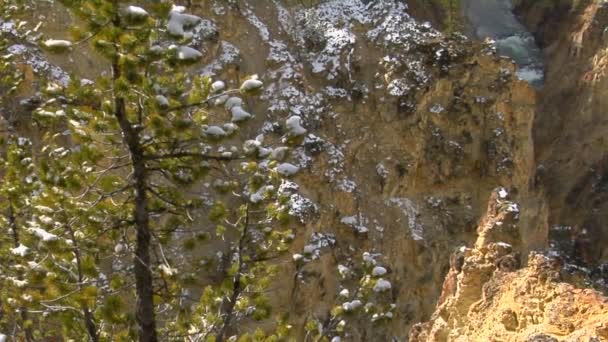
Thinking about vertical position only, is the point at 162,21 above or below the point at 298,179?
below

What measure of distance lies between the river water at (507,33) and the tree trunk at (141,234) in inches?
945

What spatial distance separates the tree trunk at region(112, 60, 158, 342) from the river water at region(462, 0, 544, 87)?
2401 cm

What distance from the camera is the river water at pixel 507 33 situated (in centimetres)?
2796

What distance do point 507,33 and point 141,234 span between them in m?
27.1

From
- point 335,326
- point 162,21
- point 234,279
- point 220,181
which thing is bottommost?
point 335,326

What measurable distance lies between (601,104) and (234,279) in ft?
67.6

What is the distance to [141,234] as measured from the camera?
5.68 m

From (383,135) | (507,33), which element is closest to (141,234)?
(383,135)

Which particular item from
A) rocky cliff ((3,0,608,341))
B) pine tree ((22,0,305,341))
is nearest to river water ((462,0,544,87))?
rocky cliff ((3,0,608,341))

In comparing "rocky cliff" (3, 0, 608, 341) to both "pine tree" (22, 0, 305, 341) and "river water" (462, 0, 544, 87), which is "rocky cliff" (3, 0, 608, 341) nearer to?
"river water" (462, 0, 544, 87)

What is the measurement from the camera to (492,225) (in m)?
11.3

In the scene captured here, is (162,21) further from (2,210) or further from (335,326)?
(2,210)

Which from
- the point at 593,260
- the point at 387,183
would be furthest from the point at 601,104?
the point at 387,183

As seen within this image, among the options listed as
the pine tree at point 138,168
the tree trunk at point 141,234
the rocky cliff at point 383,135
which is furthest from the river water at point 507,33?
the tree trunk at point 141,234
